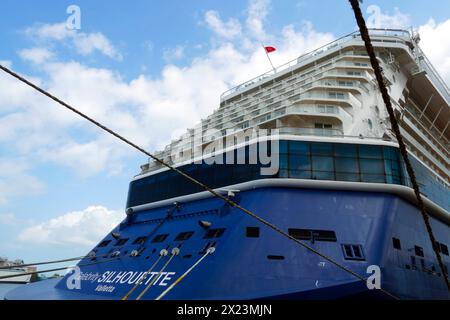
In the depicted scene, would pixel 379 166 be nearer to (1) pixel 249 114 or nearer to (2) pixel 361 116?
(2) pixel 361 116

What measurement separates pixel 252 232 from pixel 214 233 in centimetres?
235

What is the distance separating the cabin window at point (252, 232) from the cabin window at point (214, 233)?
155 cm

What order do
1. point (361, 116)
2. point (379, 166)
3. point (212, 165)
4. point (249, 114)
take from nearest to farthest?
point (379, 166)
point (212, 165)
point (361, 116)
point (249, 114)

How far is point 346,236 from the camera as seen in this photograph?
53.7 feet

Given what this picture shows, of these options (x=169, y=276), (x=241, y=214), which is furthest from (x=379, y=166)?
(x=169, y=276)

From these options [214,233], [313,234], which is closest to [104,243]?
[214,233]

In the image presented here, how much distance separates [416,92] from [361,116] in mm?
16223

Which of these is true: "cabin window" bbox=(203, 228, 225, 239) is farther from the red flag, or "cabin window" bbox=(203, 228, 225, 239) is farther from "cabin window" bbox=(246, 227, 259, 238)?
the red flag

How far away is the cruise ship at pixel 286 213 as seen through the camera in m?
15.1

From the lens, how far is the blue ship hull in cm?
1447

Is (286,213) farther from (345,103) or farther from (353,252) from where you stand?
(345,103)

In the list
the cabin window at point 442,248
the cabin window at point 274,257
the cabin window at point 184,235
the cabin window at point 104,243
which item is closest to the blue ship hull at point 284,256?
the cabin window at point 274,257

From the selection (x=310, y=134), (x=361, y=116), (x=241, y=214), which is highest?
(x=361, y=116)

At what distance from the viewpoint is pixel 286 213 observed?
17.3m
